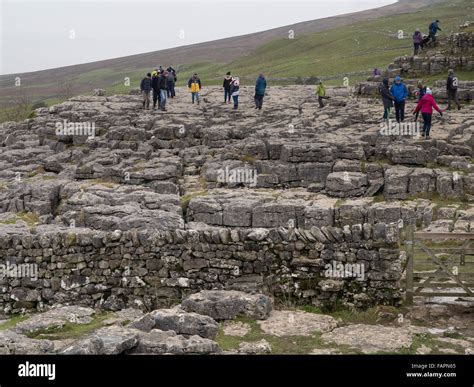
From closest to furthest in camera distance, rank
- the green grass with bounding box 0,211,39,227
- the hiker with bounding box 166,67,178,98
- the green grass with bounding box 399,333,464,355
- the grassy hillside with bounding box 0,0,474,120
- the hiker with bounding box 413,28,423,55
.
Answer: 1. the green grass with bounding box 399,333,464,355
2. the green grass with bounding box 0,211,39,227
3. the hiker with bounding box 166,67,178,98
4. the hiker with bounding box 413,28,423,55
5. the grassy hillside with bounding box 0,0,474,120

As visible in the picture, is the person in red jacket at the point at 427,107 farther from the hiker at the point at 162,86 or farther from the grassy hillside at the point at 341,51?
the grassy hillside at the point at 341,51

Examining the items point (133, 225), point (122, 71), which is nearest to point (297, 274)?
point (133, 225)

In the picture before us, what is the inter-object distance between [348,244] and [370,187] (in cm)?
1418

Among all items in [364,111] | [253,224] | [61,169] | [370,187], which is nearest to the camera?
[253,224]

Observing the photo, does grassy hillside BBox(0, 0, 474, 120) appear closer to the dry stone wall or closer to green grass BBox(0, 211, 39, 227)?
green grass BBox(0, 211, 39, 227)

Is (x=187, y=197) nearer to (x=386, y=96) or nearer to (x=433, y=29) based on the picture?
(x=386, y=96)

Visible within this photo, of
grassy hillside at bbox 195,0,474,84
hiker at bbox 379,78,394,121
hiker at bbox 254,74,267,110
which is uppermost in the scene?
grassy hillside at bbox 195,0,474,84

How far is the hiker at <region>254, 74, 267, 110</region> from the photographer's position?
40231 millimetres

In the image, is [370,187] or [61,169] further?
[61,169]

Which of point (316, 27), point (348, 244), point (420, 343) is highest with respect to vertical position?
point (316, 27)

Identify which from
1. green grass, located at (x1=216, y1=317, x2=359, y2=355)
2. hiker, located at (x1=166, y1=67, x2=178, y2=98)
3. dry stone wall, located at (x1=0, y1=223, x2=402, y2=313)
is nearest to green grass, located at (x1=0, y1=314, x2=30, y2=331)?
dry stone wall, located at (x1=0, y1=223, x2=402, y2=313)

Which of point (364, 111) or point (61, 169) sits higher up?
point (364, 111)

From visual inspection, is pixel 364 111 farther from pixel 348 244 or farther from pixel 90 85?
pixel 90 85

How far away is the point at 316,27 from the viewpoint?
586 feet
